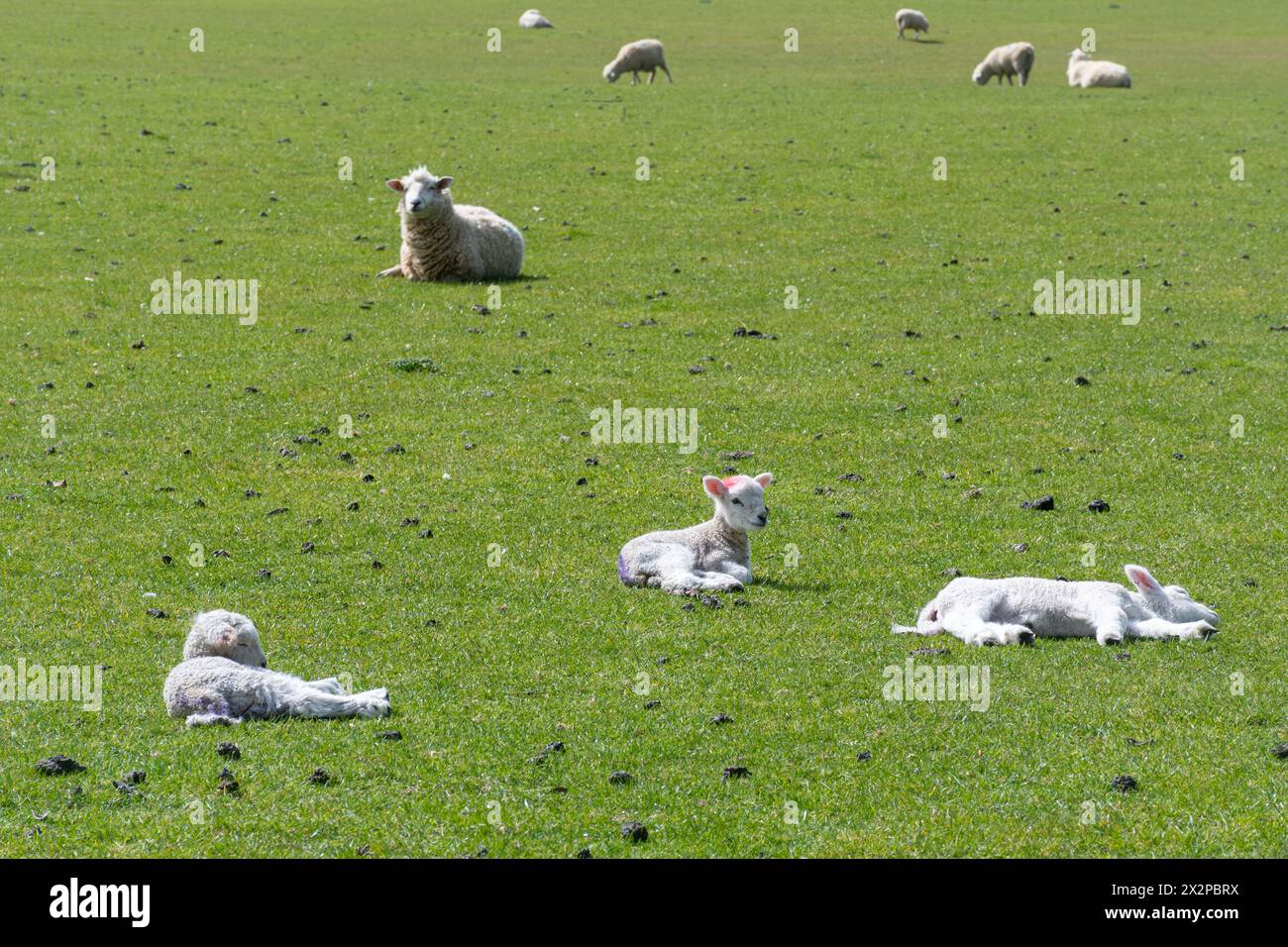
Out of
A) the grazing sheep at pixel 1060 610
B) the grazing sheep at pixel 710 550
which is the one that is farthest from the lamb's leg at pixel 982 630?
the grazing sheep at pixel 710 550

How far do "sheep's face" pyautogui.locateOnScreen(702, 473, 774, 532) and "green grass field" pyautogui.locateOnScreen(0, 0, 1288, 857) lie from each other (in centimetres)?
71

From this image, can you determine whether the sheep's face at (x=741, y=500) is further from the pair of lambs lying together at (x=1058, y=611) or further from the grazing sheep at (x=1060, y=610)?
the grazing sheep at (x=1060, y=610)

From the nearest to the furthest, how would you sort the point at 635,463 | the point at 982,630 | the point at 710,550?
the point at 982,630 → the point at 710,550 → the point at 635,463

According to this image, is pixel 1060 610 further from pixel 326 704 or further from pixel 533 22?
pixel 533 22

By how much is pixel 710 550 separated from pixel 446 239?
1454 cm

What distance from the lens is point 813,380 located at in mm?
21719

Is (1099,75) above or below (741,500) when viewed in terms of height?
above

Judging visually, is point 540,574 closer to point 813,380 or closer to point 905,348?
point 813,380

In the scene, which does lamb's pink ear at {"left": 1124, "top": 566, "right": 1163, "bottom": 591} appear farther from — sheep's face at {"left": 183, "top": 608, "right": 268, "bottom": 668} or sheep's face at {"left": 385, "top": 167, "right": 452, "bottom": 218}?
sheep's face at {"left": 385, "top": 167, "right": 452, "bottom": 218}

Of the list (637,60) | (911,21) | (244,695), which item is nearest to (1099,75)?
(911,21)

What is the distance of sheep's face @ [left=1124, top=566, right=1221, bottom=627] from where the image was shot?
1266 centimetres

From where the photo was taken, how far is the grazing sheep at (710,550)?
13680 mm

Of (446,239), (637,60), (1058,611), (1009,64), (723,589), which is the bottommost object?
(1058,611)

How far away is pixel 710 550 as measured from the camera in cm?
1405
